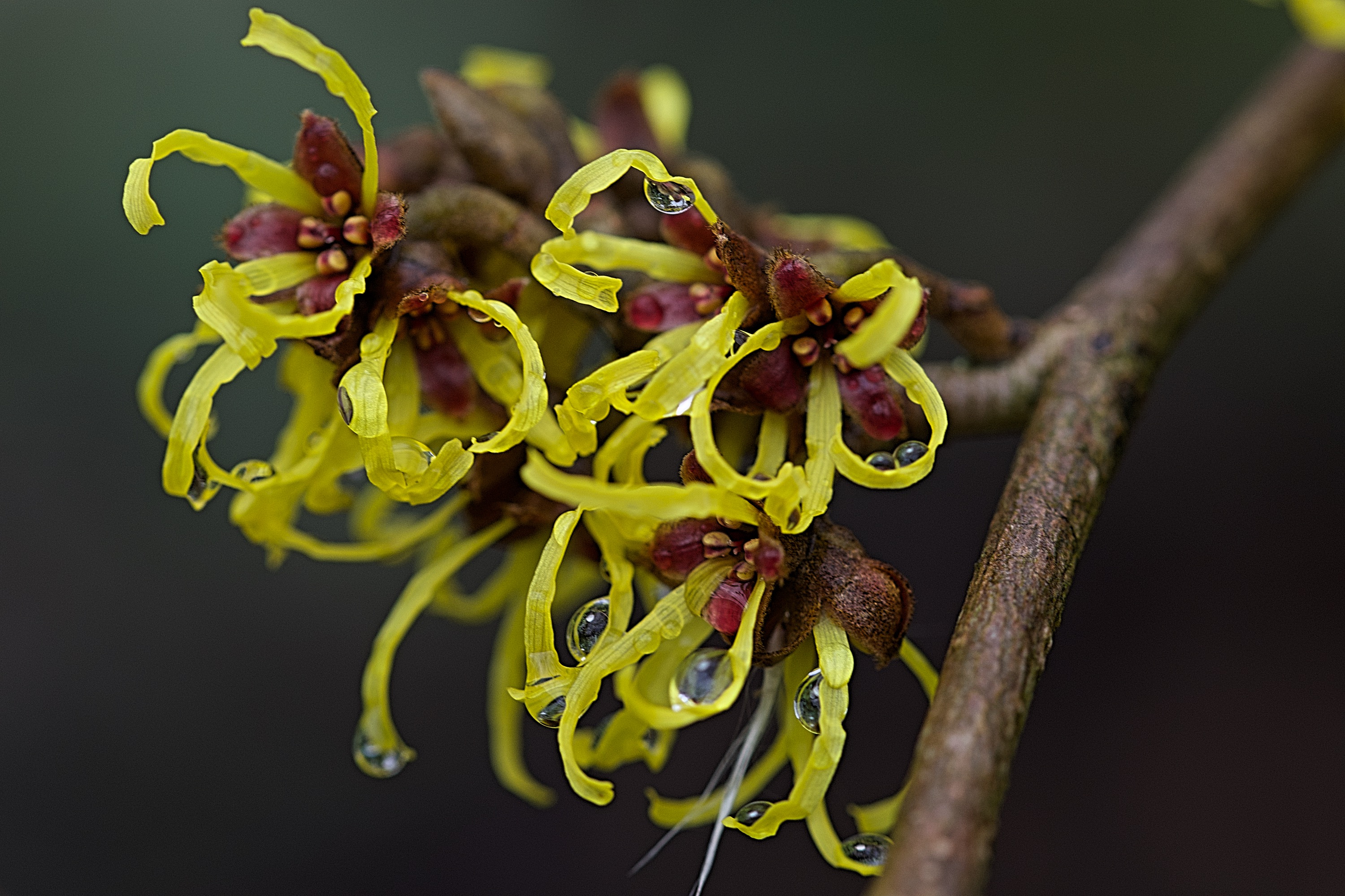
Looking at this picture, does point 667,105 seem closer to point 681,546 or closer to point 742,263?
point 742,263

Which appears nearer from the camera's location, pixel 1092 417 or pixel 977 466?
pixel 1092 417

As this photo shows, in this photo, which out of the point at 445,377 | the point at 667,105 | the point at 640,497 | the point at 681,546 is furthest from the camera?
the point at 667,105

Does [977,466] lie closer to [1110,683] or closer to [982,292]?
[1110,683]

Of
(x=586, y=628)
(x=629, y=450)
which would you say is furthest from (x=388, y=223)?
(x=586, y=628)

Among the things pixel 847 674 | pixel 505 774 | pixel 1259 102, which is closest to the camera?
pixel 847 674

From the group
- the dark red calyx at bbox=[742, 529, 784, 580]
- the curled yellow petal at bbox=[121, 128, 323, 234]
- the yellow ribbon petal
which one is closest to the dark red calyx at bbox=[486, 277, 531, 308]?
the curled yellow petal at bbox=[121, 128, 323, 234]

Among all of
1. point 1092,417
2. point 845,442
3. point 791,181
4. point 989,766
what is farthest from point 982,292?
point 791,181

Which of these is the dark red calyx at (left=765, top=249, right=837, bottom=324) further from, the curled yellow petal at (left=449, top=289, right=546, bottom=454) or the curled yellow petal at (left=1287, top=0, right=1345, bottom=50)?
the curled yellow petal at (left=1287, top=0, right=1345, bottom=50)
